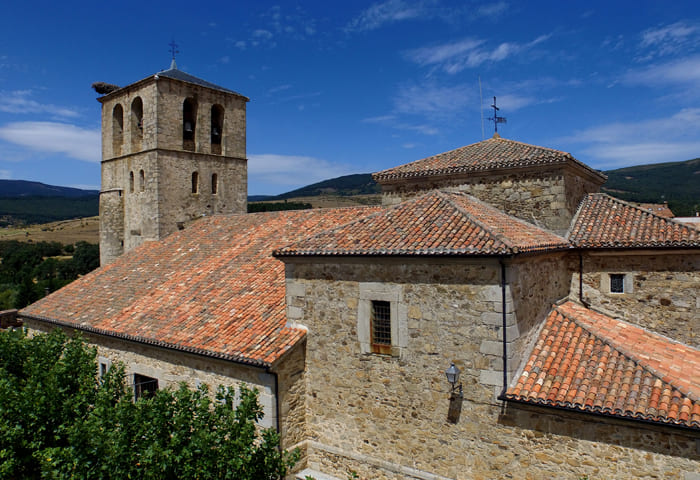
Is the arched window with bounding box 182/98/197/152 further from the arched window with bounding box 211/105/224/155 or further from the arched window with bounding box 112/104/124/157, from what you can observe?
the arched window with bounding box 112/104/124/157

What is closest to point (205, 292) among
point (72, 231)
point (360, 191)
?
point (72, 231)

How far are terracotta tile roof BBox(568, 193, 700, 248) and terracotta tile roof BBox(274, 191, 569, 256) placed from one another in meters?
0.74

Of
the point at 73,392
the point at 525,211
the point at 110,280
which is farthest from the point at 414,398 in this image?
the point at 110,280

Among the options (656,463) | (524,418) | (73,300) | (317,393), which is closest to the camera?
(656,463)

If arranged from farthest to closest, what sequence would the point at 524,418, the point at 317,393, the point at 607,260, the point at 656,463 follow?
the point at 607,260, the point at 317,393, the point at 524,418, the point at 656,463

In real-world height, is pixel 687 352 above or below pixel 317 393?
above

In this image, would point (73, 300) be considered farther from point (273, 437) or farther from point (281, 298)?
point (273, 437)

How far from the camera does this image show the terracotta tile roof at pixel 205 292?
1004 centimetres

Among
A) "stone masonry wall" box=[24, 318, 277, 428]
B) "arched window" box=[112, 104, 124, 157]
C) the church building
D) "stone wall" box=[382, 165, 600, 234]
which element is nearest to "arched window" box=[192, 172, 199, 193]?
"arched window" box=[112, 104, 124, 157]

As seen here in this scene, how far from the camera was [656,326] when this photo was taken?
9.57 meters

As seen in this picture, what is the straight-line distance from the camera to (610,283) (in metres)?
9.97

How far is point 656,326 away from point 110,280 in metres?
14.8

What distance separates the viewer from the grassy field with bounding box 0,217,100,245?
77.2 meters

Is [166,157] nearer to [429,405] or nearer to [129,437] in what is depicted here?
[129,437]
